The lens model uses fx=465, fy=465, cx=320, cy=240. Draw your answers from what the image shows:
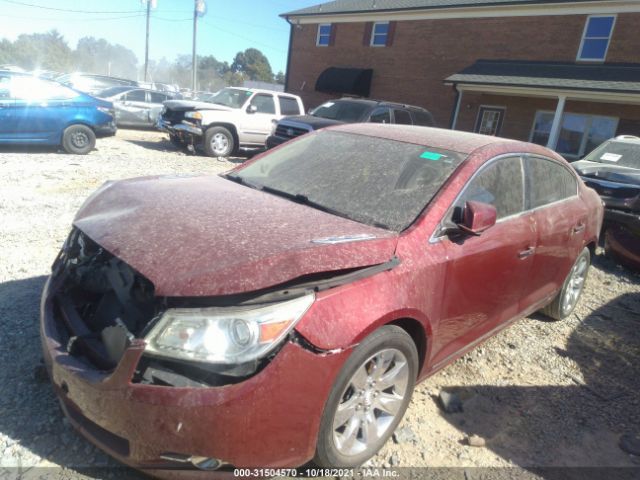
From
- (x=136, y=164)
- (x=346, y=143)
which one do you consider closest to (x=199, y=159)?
(x=136, y=164)

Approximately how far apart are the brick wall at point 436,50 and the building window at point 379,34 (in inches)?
14.2

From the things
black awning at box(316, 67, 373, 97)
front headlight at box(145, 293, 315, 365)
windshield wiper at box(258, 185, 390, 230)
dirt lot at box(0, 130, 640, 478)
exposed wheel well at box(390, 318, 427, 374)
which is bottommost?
dirt lot at box(0, 130, 640, 478)

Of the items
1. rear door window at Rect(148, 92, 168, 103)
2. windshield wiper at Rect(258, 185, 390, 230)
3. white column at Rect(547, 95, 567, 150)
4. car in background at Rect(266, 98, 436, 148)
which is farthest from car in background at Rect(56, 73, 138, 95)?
windshield wiper at Rect(258, 185, 390, 230)

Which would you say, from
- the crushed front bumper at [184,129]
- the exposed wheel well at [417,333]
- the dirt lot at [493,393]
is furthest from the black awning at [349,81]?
the exposed wheel well at [417,333]

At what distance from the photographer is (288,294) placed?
1.94m

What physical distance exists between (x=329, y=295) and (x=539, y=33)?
20.3 m

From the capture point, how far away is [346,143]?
3426 mm

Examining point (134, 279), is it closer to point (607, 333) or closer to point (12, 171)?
point (607, 333)

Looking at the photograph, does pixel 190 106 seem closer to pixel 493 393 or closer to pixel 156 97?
pixel 156 97

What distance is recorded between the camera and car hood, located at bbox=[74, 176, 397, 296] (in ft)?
6.29

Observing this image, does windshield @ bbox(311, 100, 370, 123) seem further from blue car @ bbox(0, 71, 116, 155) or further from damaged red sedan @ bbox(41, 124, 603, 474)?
damaged red sedan @ bbox(41, 124, 603, 474)

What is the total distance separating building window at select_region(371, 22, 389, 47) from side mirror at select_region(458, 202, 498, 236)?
74.8 feet

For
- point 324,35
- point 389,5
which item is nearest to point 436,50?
point 389,5

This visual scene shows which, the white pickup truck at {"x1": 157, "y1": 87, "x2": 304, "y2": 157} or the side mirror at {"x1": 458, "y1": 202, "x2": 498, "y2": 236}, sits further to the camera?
the white pickup truck at {"x1": 157, "y1": 87, "x2": 304, "y2": 157}
